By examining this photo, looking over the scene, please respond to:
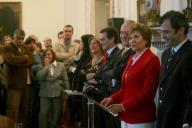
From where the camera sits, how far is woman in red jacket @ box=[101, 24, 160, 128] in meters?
3.55

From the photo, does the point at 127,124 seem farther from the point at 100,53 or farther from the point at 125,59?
the point at 100,53

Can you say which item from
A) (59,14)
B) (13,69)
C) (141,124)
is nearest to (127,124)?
(141,124)

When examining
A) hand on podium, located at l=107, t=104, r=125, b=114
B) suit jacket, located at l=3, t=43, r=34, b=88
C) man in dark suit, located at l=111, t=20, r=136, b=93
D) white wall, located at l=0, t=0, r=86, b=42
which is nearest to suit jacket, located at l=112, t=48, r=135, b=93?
man in dark suit, located at l=111, t=20, r=136, b=93

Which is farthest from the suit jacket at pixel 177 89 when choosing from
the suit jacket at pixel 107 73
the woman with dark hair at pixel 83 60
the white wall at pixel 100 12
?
the white wall at pixel 100 12

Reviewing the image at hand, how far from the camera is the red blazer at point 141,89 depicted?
3549mm

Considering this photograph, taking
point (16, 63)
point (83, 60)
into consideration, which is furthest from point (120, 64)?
point (16, 63)

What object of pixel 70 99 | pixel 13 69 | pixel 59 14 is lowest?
pixel 70 99

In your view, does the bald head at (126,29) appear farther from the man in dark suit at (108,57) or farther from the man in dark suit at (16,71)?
the man in dark suit at (16,71)

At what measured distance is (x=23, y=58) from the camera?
7055mm

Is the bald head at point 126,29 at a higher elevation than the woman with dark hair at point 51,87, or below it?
higher

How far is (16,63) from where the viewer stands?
23.0 feet

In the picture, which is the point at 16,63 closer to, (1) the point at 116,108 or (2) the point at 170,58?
(1) the point at 116,108

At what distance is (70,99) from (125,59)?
8.69 feet

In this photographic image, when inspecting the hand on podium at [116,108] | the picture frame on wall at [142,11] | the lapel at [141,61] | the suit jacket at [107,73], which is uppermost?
the picture frame on wall at [142,11]
